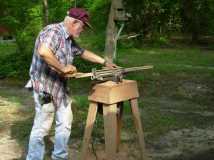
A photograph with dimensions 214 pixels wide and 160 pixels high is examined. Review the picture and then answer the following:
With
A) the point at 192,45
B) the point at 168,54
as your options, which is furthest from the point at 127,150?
the point at 192,45

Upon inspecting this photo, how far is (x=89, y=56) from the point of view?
19.8 feet

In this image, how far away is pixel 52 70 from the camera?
5.60 metres

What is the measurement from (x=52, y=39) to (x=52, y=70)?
353 millimetres

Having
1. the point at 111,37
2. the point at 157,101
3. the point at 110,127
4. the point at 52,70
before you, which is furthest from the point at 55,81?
the point at 157,101

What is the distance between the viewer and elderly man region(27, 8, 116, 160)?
5512mm

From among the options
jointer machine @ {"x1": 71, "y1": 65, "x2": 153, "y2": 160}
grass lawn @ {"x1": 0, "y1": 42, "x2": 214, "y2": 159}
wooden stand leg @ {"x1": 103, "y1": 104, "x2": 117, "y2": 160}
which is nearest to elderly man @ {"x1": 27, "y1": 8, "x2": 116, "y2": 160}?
jointer machine @ {"x1": 71, "y1": 65, "x2": 153, "y2": 160}

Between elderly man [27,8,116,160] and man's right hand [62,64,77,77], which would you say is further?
elderly man [27,8,116,160]

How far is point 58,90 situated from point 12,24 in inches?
383

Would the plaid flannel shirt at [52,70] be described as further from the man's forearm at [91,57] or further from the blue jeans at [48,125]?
the man's forearm at [91,57]

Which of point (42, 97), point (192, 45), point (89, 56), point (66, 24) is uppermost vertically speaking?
point (66, 24)

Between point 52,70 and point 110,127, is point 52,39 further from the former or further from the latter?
point 110,127

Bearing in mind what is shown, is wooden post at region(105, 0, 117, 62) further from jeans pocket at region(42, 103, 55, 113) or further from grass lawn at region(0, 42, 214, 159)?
jeans pocket at region(42, 103, 55, 113)

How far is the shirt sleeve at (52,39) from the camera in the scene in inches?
213

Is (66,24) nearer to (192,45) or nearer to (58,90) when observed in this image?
(58,90)
